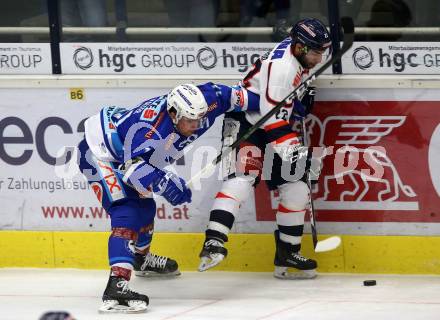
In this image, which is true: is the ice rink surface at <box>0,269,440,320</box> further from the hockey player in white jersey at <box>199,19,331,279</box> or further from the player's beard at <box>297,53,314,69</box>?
the player's beard at <box>297,53,314,69</box>

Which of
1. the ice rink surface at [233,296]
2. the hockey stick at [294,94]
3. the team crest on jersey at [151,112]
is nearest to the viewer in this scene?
the ice rink surface at [233,296]

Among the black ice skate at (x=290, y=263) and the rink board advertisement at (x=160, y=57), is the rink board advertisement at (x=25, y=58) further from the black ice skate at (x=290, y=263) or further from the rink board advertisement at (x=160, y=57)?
the black ice skate at (x=290, y=263)

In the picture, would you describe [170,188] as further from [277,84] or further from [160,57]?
[160,57]

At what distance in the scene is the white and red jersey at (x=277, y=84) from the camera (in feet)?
23.1

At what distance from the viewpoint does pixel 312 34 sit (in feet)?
22.8

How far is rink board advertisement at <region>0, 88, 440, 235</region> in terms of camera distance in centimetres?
723

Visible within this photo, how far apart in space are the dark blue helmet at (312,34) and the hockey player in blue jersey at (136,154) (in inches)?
15.8

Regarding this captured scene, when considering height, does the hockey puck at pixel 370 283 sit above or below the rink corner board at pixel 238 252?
below

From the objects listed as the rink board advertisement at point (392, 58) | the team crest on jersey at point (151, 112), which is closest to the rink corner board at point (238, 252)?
the rink board advertisement at point (392, 58)

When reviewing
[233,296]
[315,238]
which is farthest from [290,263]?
[233,296]

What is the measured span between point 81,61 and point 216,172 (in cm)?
105

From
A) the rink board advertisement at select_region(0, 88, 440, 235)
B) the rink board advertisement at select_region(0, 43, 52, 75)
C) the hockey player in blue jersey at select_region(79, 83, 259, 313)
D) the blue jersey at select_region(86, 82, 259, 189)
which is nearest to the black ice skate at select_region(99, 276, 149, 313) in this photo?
the hockey player in blue jersey at select_region(79, 83, 259, 313)

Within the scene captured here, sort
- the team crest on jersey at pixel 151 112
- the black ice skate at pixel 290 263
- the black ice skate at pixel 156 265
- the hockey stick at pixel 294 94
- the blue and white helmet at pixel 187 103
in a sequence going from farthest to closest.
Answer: the black ice skate at pixel 156 265, the black ice skate at pixel 290 263, the hockey stick at pixel 294 94, the team crest on jersey at pixel 151 112, the blue and white helmet at pixel 187 103

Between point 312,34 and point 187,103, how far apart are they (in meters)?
0.86
